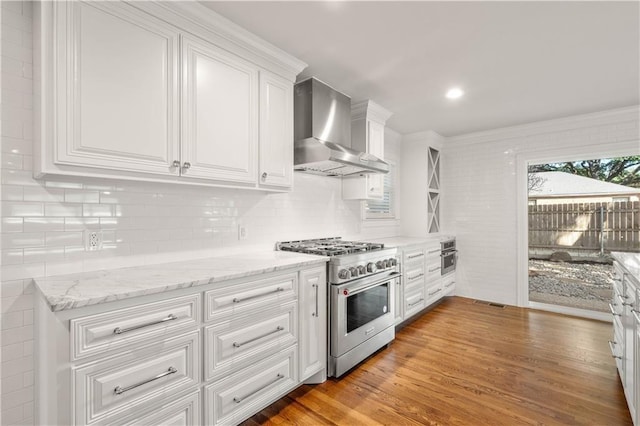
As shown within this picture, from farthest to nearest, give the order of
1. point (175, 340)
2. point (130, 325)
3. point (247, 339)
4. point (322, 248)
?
point (322, 248) < point (247, 339) < point (175, 340) < point (130, 325)

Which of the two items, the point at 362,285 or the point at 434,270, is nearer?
the point at 362,285

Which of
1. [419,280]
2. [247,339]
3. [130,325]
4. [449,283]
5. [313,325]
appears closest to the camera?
[130,325]

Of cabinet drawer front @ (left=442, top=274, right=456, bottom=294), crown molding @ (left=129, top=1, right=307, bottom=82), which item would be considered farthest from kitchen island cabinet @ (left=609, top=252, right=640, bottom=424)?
crown molding @ (left=129, top=1, right=307, bottom=82)

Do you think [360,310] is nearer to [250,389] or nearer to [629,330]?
[250,389]

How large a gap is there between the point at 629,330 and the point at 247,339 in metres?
2.38

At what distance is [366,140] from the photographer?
3.43 metres

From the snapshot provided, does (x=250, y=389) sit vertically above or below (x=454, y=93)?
below

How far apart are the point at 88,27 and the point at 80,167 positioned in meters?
0.68

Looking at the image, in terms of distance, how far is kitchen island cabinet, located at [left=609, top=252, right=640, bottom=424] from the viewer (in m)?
1.69

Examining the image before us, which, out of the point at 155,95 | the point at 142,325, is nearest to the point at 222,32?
the point at 155,95

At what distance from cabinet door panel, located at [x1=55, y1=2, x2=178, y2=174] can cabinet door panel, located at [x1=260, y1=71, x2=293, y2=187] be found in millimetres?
663

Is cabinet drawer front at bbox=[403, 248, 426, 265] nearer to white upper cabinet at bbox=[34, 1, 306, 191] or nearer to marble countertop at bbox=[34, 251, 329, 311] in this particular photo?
marble countertop at bbox=[34, 251, 329, 311]

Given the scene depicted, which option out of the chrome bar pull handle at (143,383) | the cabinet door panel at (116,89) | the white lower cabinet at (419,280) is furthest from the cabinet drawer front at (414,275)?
the cabinet door panel at (116,89)

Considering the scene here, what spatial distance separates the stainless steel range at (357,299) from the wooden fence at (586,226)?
272 cm
